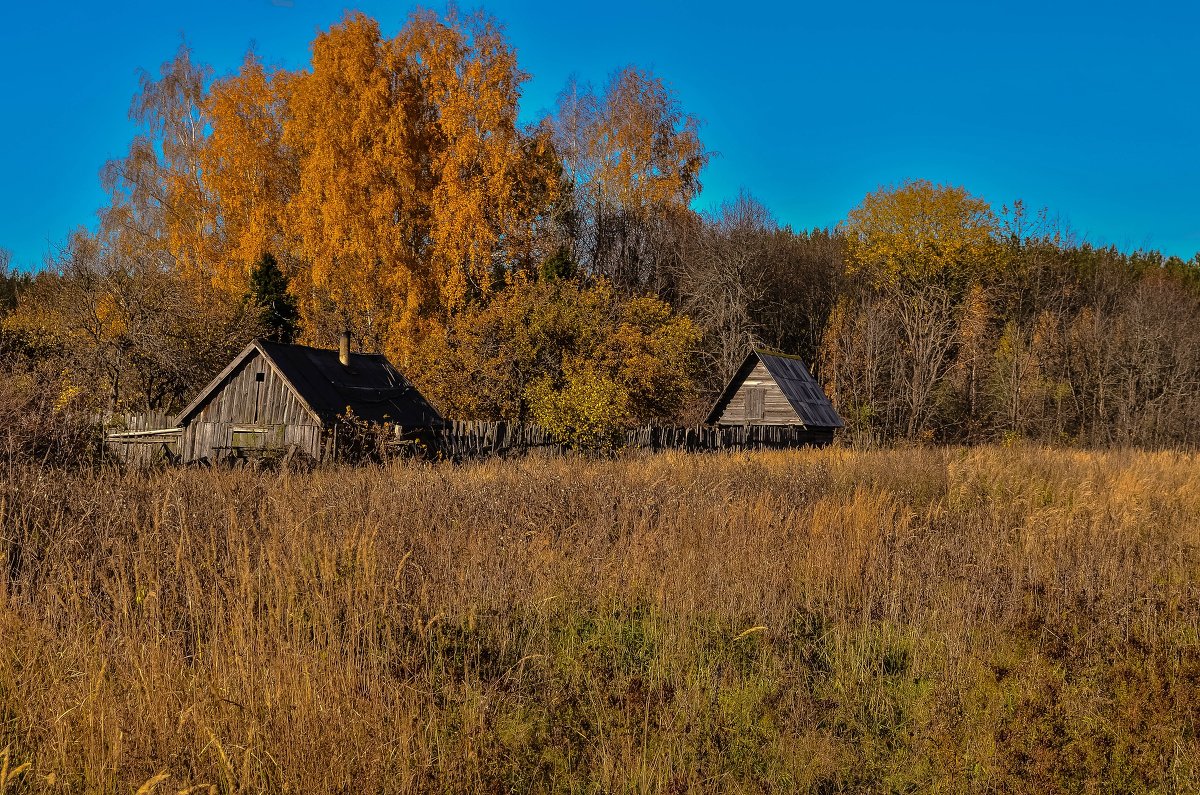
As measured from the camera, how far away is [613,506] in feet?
27.4

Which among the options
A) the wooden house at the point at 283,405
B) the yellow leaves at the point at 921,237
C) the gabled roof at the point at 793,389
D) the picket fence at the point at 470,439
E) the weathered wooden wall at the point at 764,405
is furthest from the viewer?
the yellow leaves at the point at 921,237

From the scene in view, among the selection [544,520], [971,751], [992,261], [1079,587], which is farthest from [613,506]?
[992,261]

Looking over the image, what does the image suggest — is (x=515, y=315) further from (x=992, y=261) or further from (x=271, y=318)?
(x=992, y=261)

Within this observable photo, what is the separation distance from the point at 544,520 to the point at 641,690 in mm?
3646

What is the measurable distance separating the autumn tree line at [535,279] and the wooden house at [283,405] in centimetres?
277

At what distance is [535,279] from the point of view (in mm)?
32031

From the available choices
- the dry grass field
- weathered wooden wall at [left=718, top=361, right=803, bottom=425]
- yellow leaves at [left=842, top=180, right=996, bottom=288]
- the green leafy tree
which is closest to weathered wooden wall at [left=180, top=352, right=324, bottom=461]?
the green leafy tree

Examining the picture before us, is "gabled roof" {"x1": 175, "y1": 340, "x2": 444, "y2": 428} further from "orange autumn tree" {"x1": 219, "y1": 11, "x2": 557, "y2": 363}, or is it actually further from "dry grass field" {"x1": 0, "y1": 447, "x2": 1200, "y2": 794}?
"dry grass field" {"x1": 0, "y1": 447, "x2": 1200, "y2": 794}

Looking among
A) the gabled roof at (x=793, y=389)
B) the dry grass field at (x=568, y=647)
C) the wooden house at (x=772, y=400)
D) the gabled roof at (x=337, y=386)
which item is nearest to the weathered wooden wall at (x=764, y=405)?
the wooden house at (x=772, y=400)

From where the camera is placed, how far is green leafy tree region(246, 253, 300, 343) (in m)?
28.8

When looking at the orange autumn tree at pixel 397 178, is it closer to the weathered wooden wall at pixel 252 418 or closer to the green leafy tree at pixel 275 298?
the green leafy tree at pixel 275 298

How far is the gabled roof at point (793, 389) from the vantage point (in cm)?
2895

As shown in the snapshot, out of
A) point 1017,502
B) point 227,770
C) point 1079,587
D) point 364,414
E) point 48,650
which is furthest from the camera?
point 364,414

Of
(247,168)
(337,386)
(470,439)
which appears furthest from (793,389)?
(247,168)
